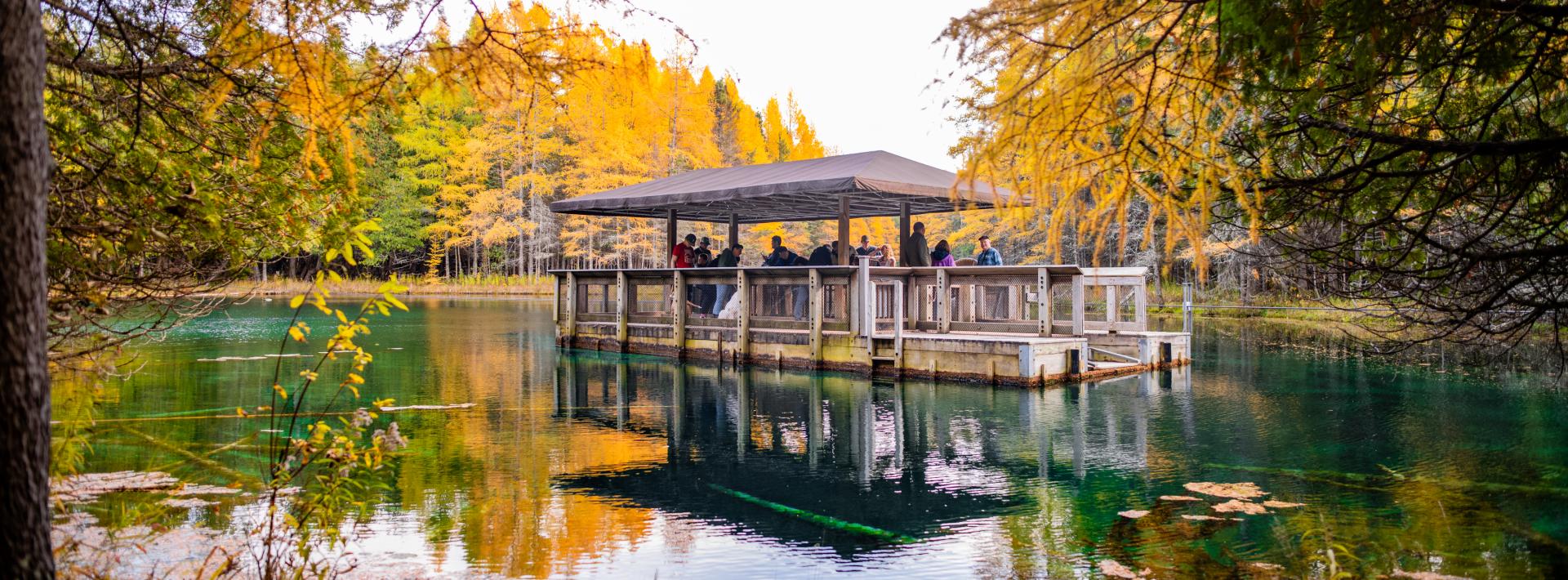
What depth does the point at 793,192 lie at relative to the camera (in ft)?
49.1

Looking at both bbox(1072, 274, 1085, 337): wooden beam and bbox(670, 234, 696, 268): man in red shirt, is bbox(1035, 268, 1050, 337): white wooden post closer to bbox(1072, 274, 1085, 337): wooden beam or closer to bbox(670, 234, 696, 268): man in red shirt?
bbox(1072, 274, 1085, 337): wooden beam

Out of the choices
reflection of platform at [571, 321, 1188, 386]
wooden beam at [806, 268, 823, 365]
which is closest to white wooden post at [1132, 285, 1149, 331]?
reflection of platform at [571, 321, 1188, 386]

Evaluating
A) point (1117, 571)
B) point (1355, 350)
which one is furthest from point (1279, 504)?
point (1355, 350)

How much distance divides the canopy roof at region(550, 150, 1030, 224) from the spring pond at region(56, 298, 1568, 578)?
267cm

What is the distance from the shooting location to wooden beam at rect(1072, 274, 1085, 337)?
13.7 meters

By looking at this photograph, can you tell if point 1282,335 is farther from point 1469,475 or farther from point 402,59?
point 402,59

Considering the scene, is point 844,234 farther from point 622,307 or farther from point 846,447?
point 846,447

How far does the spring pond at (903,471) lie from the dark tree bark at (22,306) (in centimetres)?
268

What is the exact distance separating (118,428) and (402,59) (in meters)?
6.77

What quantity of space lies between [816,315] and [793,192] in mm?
1761

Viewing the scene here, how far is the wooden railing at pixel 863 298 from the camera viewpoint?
46.2ft

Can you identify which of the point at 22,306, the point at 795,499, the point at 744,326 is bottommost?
the point at 795,499

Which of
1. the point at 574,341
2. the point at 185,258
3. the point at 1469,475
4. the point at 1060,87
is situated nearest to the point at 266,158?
the point at 185,258

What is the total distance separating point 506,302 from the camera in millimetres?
39562
